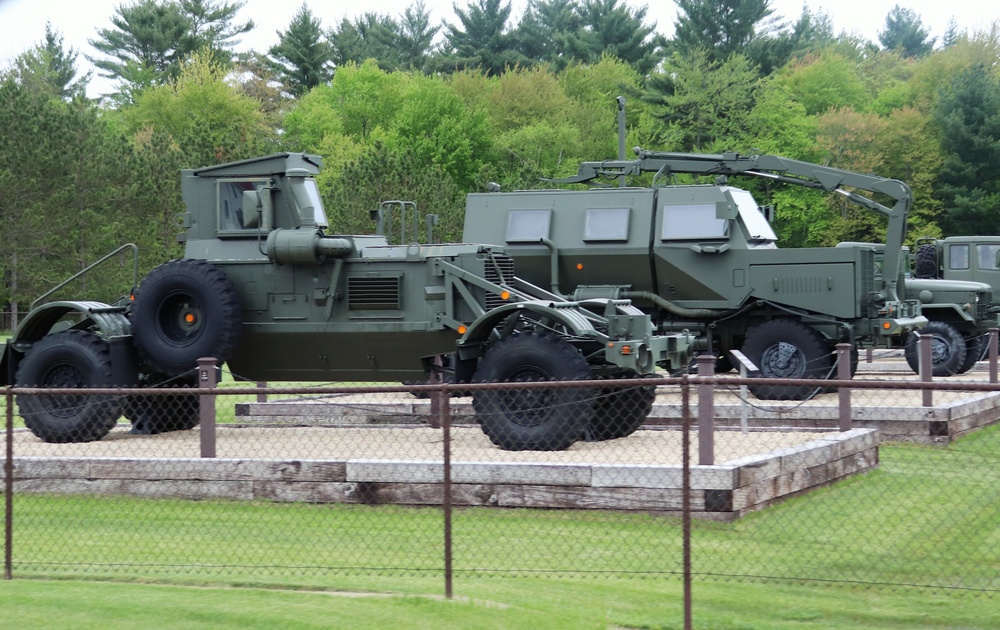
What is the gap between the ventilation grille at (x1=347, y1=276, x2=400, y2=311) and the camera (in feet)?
46.5

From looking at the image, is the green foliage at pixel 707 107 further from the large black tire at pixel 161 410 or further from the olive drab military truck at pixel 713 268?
the large black tire at pixel 161 410

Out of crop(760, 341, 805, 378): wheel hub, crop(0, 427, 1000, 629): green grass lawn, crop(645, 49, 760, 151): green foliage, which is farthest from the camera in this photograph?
crop(645, 49, 760, 151): green foliage

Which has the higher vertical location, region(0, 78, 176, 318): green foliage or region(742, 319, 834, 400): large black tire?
region(0, 78, 176, 318): green foliage

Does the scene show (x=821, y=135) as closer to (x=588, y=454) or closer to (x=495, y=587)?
(x=588, y=454)

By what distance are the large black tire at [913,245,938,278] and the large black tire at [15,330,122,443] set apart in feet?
58.8

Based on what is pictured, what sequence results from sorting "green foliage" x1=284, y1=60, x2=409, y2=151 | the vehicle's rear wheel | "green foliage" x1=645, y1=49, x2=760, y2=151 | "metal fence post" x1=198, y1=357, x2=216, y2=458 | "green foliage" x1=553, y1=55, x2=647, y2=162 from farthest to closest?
1. "green foliage" x1=284, y1=60, x2=409, y2=151
2. "green foliage" x1=553, y1=55, x2=647, y2=162
3. "green foliage" x1=645, y1=49, x2=760, y2=151
4. the vehicle's rear wheel
5. "metal fence post" x1=198, y1=357, x2=216, y2=458

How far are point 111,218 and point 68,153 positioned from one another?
252 cm

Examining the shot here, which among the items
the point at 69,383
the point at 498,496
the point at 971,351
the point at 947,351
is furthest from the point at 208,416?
the point at 971,351

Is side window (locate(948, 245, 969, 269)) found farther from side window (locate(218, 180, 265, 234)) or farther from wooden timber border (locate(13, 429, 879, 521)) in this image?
side window (locate(218, 180, 265, 234))

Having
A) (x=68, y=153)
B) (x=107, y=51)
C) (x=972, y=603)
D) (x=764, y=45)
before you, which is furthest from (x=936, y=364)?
(x=107, y=51)

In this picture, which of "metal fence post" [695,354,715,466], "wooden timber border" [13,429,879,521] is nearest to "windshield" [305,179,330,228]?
"wooden timber border" [13,429,879,521]

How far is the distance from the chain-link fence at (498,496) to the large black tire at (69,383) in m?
0.03

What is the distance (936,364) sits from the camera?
2217 cm

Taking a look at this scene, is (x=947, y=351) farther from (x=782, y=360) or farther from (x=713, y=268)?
(x=713, y=268)
